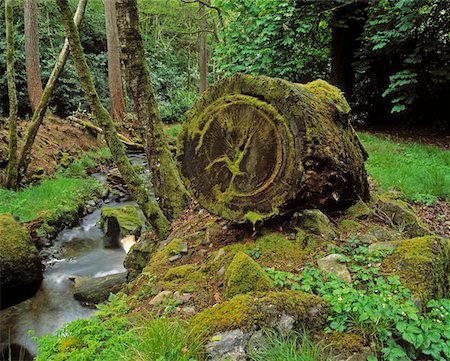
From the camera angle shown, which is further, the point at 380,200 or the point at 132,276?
the point at 132,276

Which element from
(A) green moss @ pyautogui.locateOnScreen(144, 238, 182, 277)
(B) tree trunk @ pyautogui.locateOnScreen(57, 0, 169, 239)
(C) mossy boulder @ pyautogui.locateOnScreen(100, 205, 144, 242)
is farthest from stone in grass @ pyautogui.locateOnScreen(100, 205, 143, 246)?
(A) green moss @ pyautogui.locateOnScreen(144, 238, 182, 277)

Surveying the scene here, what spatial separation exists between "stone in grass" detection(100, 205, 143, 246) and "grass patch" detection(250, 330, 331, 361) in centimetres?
522

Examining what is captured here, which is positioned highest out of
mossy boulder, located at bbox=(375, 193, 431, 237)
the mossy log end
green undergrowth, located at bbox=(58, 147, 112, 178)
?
the mossy log end

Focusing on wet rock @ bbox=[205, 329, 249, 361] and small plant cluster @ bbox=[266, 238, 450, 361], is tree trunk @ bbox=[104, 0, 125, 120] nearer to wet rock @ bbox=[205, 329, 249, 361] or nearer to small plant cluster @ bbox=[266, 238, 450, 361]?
small plant cluster @ bbox=[266, 238, 450, 361]

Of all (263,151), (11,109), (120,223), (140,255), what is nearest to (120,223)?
(120,223)

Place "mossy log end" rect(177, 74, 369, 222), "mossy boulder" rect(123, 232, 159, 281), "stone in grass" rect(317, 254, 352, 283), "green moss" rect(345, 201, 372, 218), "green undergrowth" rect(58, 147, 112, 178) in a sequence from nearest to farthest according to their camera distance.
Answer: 1. "stone in grass" rect(317, 254, 352, 283)
2. "mossy log end" rect(177, 74, 369, 222)
3. "green moss" rect(345, 201, 372, 218)
4. "mossy boulder" rect(123, 232, 159, 281)
5. "green undergrowth" rect(58, 147, 112, 178)

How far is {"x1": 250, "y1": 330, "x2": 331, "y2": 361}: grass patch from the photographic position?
2105mm

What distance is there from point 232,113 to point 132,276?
2.61 meters

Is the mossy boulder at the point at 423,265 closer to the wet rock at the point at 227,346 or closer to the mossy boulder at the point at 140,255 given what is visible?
the wet rock at the point at 227,346

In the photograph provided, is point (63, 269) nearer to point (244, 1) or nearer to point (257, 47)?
point (257, 47)

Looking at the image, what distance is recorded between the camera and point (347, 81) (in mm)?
10430

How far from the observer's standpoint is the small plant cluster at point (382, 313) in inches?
85.4

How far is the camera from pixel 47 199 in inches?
297

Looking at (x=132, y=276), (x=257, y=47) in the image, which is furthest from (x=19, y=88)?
(x=132, y=276)
